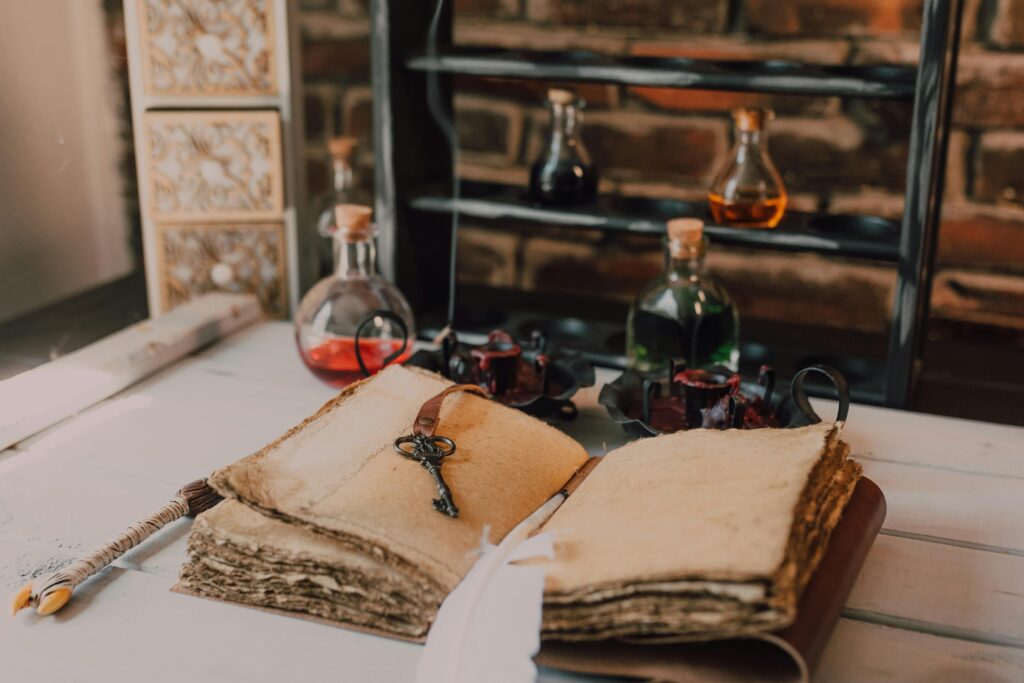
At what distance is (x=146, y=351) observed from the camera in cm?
148

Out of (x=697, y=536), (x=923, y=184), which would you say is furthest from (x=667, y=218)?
(x=697, y=536)

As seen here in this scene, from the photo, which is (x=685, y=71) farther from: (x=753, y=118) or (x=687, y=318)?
(x=687, y=318)

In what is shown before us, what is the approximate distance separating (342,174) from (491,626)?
1136 mm

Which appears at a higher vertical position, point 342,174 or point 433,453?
point 342,174

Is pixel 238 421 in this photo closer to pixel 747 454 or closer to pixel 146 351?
pixel 146 351

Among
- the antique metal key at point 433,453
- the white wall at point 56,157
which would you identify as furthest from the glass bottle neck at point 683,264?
the white wall at point 56,157

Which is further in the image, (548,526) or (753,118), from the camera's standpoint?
(753,118)

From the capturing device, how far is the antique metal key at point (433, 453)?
0.97 m

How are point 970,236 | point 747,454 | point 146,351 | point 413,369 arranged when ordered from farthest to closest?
point 970,236, point 146,351, point 413,369, point 747,454

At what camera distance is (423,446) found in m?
1.05

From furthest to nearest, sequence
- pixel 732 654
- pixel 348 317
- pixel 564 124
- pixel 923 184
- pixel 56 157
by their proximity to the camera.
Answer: pixel 56 157 < pixel 564 124 < pixel 348 317 < pixel 923 184 < pixel 732 654

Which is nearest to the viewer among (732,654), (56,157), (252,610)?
(732,654)

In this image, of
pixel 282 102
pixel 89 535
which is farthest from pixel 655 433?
pixel 282 102

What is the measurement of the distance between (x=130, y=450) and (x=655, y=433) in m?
0.56
